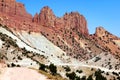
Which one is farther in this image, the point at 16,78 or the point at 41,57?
the point at 41,57

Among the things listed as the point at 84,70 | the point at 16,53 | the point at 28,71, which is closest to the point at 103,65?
the point at 84,70

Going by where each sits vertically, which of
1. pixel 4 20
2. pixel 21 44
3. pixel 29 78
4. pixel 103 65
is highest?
pixel 4 20

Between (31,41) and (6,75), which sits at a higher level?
(31,41)

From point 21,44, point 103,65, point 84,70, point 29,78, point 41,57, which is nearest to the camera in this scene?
point 29,78

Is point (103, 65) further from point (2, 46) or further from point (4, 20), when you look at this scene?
point (4, 20)

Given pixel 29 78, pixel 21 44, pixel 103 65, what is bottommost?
pixel 29 78

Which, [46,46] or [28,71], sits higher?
[46,46]

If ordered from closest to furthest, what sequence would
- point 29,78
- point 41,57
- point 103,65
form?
point 29,78
point 103,65
point 41,57

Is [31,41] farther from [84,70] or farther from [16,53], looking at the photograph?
[84,70]

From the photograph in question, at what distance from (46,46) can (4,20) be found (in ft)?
87.7

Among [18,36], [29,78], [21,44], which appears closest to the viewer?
[29,78]

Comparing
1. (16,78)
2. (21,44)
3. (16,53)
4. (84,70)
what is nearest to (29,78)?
(16,78)

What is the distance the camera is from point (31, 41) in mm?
193125

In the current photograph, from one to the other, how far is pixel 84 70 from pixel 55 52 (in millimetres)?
78184
